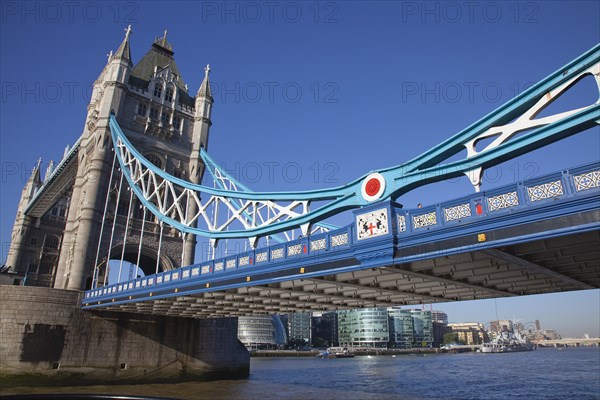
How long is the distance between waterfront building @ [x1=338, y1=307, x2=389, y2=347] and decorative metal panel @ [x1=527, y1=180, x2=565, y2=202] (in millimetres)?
119399

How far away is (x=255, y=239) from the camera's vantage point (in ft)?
63.6

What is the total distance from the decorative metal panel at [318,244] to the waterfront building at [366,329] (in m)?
115

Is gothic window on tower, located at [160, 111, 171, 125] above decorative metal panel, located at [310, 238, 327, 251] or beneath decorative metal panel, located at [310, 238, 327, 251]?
above

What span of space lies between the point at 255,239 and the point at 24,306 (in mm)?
15785

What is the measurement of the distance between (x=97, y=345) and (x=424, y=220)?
932 inches

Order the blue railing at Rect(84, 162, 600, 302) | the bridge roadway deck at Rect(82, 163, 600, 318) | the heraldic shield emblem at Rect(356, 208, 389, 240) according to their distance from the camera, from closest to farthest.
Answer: the blue railing at Rect(84, 162, 600, 302) → the bridge roadway deck at Rect(82, 163, 600, 318) → the heraldic shield emblem at Rect(356, 208, 389, 240)

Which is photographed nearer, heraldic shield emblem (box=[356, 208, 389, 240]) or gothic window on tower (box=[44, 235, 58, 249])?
heraldic shield emblem (box=[356, 208, 389, 240])

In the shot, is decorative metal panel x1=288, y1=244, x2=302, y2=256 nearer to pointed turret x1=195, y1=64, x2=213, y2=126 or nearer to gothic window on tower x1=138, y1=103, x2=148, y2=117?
gothic window on tower x1=138, y1=103, x2=148, y2=117

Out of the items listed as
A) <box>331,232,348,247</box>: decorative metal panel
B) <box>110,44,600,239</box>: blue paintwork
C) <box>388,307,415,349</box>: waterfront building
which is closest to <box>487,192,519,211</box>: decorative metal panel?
<box>110,44,600,239</box>: blue paintwork

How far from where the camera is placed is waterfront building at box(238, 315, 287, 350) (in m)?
100

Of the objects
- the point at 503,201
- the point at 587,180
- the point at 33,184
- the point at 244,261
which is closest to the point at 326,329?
the point at 33,184

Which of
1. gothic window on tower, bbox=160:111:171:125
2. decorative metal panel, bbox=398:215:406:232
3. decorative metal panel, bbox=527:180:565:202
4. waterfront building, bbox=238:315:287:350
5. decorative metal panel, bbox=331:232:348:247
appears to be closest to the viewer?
decorative metal panel, bbox=527:180:565:202

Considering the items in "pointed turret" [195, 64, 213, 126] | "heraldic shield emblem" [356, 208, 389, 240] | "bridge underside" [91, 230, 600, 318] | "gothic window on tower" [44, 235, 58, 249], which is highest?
"pointed turret" [195, 64, 213, 126]

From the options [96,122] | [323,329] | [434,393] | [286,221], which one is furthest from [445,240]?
[323,329]
